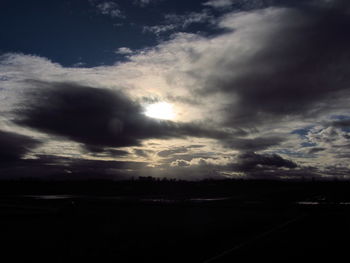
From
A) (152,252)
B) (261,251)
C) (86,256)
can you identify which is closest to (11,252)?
(86,256)

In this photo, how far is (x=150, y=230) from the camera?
22750 mm

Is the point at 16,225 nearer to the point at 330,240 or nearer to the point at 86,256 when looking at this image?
the point at 86,256

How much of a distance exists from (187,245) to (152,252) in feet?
7.32

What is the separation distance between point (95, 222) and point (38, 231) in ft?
19.1

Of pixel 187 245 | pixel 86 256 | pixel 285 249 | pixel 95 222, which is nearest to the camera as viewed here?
pixel 86 256

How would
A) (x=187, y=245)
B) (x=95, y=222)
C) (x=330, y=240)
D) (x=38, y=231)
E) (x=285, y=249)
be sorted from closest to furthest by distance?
(x=285, y=249) < (x=187, y=245) < (x=330, y=240) < (x=38, y=231) < (x=95, y=222)

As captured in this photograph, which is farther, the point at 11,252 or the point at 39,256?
the point at 11,252

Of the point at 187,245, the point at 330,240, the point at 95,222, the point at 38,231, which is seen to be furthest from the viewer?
the point at 95,222

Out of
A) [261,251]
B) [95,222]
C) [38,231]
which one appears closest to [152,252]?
[261,251]

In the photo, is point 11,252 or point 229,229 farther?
point 229,229

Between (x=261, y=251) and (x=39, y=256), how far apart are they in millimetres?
9014

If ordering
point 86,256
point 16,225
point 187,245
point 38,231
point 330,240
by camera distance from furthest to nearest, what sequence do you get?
point 16,225 < point 38,231 < point 330,240 < point 187,245 < point 86,256

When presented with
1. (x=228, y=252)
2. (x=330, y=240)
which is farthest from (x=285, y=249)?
(x=330, y=240)

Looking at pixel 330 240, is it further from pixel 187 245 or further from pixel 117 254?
pixel 117 254
